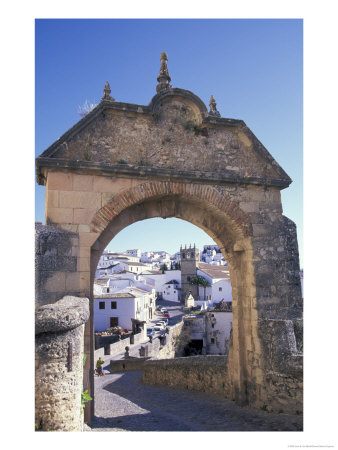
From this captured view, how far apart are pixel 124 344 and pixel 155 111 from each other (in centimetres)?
2077

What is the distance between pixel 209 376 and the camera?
757 centimetres

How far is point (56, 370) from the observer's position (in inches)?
121

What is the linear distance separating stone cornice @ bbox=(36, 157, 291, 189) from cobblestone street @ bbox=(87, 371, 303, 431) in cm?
353

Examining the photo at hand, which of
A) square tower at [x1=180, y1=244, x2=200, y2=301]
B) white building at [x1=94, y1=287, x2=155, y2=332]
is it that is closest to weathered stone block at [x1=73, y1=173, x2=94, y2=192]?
white building at [x1=94, y1=287, x2=155, y2=332]

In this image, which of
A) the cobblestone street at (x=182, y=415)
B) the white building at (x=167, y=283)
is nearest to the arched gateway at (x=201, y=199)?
the cobblestone street at (x=182, y=415)

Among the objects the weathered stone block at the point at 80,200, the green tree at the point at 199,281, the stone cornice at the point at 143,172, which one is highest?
the stone cornice at the point at 143,172

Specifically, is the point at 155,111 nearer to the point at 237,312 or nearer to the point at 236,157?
the point at 236,157

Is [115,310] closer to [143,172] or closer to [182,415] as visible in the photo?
[182,415]

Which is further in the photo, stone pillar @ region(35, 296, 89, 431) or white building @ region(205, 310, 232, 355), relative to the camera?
white building @ region(205, 310, 232, 355)

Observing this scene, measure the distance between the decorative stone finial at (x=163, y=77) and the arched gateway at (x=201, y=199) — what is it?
0.02m

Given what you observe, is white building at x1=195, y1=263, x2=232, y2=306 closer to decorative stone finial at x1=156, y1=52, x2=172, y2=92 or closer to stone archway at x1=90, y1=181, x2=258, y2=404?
stone archway at x1=90, y1=181, x2=258, y2=404

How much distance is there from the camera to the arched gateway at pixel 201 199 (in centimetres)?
520

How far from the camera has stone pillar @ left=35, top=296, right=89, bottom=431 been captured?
9.87 ft

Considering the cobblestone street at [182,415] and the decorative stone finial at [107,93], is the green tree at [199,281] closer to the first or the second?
the cobblestone street at [182,415]
